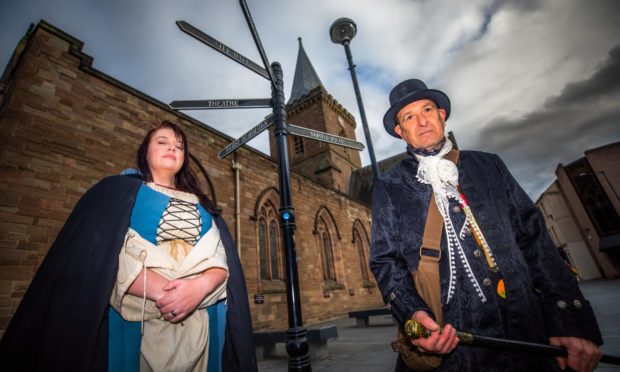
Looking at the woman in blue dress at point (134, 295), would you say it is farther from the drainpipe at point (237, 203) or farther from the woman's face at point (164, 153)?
the drainpipe at point (237, 203)

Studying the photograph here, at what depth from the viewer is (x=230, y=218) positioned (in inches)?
326

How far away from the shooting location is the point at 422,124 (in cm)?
184

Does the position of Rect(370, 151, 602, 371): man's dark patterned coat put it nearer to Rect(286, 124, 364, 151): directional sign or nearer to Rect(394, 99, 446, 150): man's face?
Rect(394, 99, 446, 150): man's face

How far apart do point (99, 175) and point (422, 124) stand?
657 cm

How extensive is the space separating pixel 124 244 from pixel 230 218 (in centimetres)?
710

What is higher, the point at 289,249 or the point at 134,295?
the point at 289,249

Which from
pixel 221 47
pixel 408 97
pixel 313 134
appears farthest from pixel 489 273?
pixel 221 47

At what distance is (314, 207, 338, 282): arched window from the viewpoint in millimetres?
12727

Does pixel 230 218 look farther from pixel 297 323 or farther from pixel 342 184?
pixel 342 184

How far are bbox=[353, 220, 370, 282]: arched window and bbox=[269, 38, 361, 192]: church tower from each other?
576cm

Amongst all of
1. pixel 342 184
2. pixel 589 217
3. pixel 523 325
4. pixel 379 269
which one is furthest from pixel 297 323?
pixel 589 217

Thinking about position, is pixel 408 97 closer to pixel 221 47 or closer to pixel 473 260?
pixel 473 260

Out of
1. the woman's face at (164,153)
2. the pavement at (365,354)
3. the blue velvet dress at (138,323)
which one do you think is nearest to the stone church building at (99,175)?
the pavement at (365,354)

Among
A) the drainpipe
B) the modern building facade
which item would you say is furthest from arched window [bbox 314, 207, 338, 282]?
the modern building facade
